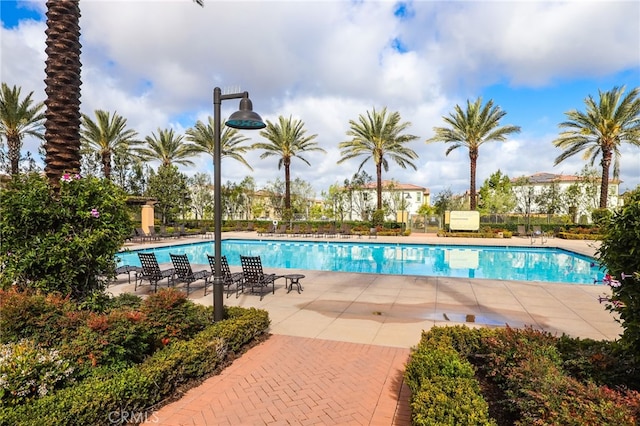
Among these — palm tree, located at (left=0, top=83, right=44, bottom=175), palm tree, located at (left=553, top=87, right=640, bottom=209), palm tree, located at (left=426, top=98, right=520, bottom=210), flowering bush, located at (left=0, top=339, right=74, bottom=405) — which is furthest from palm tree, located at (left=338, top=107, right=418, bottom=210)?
flowering bush, located at (left=0, top=339, right=74, bottom=405)

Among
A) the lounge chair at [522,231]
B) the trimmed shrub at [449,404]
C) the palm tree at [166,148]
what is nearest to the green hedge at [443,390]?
the trimmed shrub at [449,404]

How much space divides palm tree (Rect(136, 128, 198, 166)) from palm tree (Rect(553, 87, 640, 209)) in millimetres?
32788

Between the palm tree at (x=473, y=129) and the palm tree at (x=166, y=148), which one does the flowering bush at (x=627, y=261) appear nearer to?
the palm tree at (x=473, y=129)

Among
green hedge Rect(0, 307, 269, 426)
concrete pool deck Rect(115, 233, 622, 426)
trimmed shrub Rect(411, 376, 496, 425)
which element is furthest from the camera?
concrete pool deck Rect(115, 233, 622, 426)

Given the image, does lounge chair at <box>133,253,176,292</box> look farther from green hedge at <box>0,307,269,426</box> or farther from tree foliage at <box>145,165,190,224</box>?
tree foliage at <box>145,165,190,224</box>

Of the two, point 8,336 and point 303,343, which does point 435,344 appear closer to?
point 303,343

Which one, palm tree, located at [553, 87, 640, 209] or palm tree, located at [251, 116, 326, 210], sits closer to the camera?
palm tree, located at [553, 87, 640, 209]

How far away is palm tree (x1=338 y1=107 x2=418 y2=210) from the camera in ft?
95.3

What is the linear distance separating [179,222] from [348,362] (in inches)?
1345

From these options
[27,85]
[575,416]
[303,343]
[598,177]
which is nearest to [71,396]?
[303,343]

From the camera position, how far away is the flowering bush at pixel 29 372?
10.5 feet

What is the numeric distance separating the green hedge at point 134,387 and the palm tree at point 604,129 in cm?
2882

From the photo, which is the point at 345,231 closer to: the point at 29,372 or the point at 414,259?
the point at 414,259

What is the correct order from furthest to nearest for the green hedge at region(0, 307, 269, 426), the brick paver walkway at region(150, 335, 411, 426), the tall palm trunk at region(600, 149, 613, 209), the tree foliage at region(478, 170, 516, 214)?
the tree foliage at region(478, 170, 516, 214)
the tall palm trunk at region(600, 149, 613, 209)
the brick paver walkway at region(150, 335, 411, 426)
the green hedge at region(0, 307, 269, 426)
